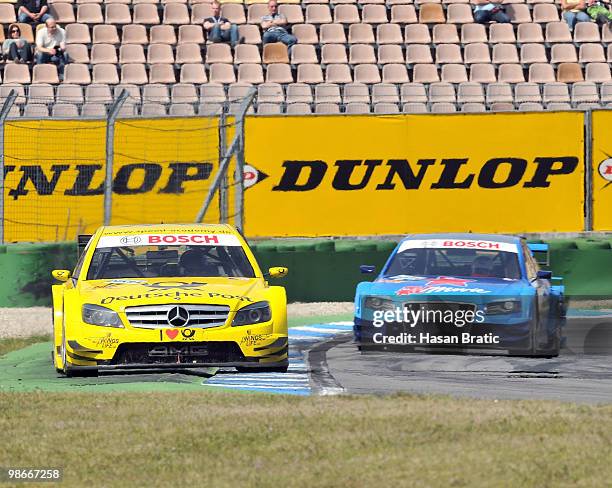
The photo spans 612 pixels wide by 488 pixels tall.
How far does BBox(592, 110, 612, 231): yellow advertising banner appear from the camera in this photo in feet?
74.6

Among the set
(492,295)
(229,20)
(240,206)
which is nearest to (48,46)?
(229,20)

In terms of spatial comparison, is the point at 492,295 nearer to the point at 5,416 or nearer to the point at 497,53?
the point at 5,416

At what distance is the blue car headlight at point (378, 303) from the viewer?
14141mm

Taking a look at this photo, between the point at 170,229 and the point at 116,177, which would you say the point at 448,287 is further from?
the point at 116,177

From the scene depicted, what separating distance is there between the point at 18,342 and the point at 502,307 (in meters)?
6.14

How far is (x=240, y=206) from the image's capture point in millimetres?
20641

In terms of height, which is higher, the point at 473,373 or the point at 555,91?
the point at 555,91

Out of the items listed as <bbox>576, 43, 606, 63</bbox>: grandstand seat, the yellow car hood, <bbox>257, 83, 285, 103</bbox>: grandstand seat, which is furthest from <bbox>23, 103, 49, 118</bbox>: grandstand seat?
the yellow car hood

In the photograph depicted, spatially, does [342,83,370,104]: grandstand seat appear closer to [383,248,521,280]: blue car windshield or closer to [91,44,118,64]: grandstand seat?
[91,44,118,64]: grandstand seat

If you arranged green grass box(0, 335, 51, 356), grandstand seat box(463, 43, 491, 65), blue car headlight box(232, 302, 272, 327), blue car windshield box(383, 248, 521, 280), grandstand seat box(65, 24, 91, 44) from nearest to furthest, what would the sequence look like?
blue car headlight box(232, 302, 272, 327)
blue car windshield box(383, 248, 521, 280)
green grass box(0, 335, 51, 356)
grandstand seat box(65, 24, 91, 44)
grandstand seat box(463, 43, 491, 65)

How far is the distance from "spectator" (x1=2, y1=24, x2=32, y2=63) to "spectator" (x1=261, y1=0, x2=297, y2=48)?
4.39 metres

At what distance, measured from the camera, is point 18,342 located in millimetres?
17234

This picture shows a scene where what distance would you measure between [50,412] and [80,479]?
2420 millimetres

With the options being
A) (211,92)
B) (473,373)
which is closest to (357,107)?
(211,92)
